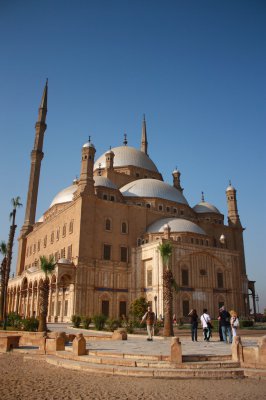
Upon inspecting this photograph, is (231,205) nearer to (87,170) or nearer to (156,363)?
(87,170)

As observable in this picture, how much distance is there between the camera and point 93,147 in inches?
1500

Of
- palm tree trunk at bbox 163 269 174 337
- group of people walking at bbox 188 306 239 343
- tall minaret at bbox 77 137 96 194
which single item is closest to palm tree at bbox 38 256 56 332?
palm tree trunk at bbox 163 269 174 337

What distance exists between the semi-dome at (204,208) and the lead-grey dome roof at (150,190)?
4.18 meters

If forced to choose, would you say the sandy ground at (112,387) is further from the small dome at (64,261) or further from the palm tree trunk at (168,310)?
the small dome at (64,261)

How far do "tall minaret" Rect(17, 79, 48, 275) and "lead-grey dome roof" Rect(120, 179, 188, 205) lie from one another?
40.8 ft

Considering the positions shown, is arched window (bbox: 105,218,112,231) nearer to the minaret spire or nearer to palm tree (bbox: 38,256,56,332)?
palm tree (bbox: 38,256,56,332)

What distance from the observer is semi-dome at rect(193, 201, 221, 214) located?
49.0m

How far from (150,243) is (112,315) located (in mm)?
7723

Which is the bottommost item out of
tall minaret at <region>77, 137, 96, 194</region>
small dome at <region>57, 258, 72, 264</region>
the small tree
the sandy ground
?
the sandy ground

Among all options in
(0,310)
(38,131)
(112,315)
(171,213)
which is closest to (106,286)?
(112,315)

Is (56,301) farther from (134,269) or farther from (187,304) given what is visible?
(187,304)

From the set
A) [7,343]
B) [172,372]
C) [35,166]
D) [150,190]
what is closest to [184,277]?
[150,190]

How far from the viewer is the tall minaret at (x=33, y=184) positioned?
49.0 meters

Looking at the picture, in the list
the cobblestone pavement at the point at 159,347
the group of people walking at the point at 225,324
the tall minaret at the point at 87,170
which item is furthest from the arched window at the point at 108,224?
the group of people walking at the point at 225,324
